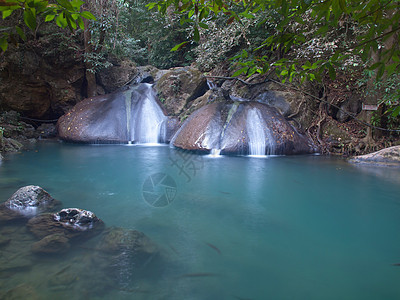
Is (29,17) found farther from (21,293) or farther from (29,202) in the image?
(29,202)

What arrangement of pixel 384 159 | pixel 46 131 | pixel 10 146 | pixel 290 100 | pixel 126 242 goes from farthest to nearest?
pixel 46 131 < pixel 290 100 < pixel 10 146 < pixel 384 159 < pixel 126 242

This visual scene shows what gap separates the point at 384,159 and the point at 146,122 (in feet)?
25.4

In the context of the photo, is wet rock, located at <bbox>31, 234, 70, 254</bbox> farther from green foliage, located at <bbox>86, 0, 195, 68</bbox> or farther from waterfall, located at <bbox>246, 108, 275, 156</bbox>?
green foliage, located at <bbox>86, 0, 195, 68</bbox>

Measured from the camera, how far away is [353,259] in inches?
98.3

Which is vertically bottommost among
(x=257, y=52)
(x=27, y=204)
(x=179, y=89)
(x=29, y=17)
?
(x=27, y=204)

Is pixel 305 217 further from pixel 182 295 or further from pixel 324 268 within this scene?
pixel 182 295

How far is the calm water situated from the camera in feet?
6.66

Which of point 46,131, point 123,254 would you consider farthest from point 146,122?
point 123,254

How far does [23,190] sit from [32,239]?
1203mm

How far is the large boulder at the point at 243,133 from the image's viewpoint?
25.7 ft

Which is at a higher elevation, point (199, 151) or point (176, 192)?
point (199, 151)

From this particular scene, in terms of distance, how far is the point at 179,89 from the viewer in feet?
36.9

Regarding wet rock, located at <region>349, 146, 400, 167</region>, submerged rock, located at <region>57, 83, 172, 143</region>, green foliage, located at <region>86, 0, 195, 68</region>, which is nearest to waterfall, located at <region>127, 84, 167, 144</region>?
submerged rock, located at <region>57, 83, 172, 143</region>

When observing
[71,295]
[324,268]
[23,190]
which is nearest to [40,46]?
[23,190]
